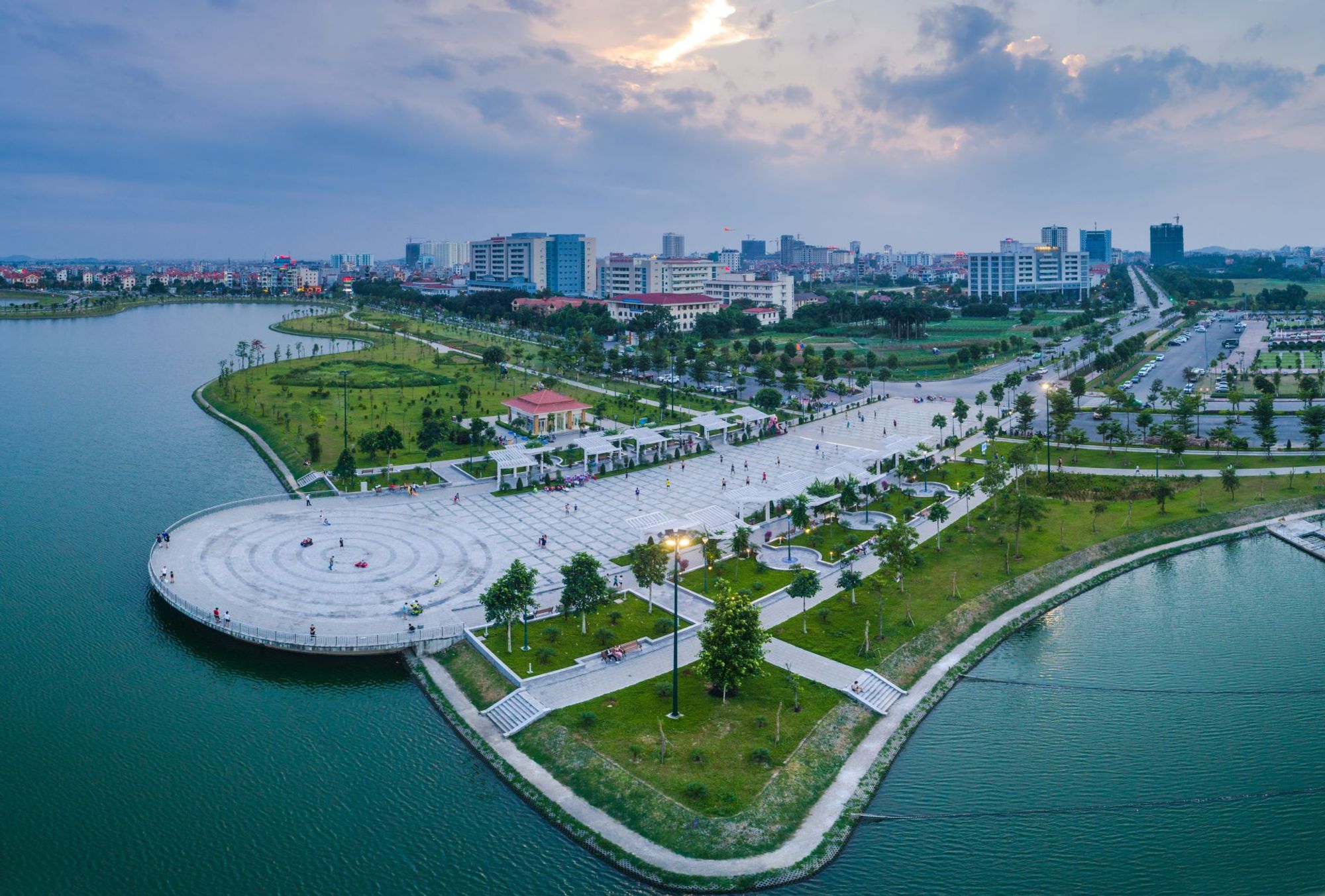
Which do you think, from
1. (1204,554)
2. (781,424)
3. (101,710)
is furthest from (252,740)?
(781,424)

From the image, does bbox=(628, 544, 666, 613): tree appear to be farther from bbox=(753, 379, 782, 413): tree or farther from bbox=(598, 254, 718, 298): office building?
bbox=(598, 254, 718, 298): office building

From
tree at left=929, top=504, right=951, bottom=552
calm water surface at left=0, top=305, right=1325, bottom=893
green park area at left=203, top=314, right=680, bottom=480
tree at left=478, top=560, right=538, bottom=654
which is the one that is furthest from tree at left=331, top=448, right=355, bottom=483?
tree at left=929, top=504, right=951, bottom=552

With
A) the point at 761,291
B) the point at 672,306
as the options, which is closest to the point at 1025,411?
the point at 672,306

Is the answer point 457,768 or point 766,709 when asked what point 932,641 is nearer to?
point 766,709

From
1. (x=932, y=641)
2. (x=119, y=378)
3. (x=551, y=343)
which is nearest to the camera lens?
(x=932, y=641)

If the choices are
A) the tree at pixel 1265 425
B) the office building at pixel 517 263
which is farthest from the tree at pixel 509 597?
the office building at pixel 517 263

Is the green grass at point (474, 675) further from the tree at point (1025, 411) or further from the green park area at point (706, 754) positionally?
the tree at point (1025, 411)

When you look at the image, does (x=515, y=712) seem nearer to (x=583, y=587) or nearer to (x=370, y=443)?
(x=583, y=587)
